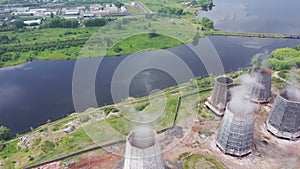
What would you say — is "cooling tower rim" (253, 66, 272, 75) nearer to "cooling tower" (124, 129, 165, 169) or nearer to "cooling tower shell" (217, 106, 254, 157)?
"cooling tower shell" (217, 106, 254, 157)

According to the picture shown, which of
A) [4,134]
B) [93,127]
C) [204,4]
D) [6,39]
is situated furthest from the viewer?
[204,4]

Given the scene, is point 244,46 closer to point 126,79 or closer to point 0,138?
point 126,79

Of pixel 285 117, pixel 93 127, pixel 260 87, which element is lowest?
pixel 93 127

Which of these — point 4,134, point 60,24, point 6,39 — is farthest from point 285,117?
point 60,24

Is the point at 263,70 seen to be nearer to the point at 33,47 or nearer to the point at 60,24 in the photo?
the point at 33,47

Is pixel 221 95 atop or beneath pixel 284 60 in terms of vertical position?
beneath

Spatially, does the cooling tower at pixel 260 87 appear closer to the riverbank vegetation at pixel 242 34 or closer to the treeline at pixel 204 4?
the riverbank vegetation at pixel 242 34

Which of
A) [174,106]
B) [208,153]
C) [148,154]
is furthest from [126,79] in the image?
[148,154]
